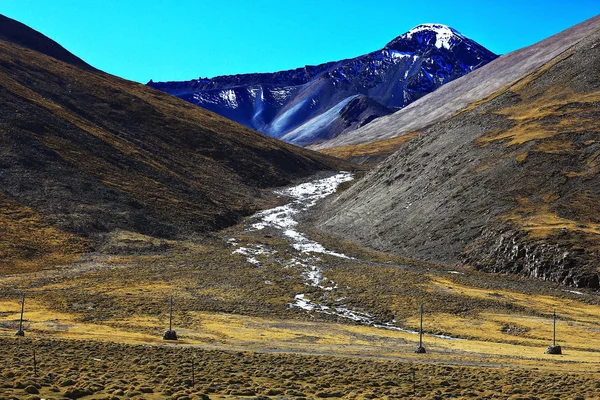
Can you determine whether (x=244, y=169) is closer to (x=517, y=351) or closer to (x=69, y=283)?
(x=69, y=283)

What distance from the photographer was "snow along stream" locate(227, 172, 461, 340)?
5928cm

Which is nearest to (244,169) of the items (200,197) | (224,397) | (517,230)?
(200,197)

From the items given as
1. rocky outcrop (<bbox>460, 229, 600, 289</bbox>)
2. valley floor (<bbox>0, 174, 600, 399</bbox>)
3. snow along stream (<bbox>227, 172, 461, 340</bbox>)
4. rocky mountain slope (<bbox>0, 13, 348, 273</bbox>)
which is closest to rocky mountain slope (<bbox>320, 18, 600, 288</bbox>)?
rocky outcrop (<bbox>460, 229, 600, 289</bbox>)

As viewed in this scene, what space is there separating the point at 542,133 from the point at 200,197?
6631 cm

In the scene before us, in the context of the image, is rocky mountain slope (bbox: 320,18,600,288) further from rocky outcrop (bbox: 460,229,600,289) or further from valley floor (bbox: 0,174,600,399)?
valley floor (bbox: 0,174,600,399)

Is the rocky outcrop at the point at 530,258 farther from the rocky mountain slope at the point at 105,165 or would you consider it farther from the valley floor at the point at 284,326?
the rocky mountain slope at the point at 105,165

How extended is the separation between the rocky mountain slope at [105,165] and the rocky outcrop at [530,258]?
4860cm

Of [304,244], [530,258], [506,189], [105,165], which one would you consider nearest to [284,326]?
[530,258]

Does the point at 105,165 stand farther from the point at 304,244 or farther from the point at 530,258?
the point at 530,258

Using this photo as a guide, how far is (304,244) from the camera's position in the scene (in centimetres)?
9825

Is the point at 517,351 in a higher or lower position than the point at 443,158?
lower

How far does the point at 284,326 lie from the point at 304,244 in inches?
1890

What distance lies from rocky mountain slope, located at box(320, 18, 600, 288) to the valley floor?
476cm

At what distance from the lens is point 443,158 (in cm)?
11194
